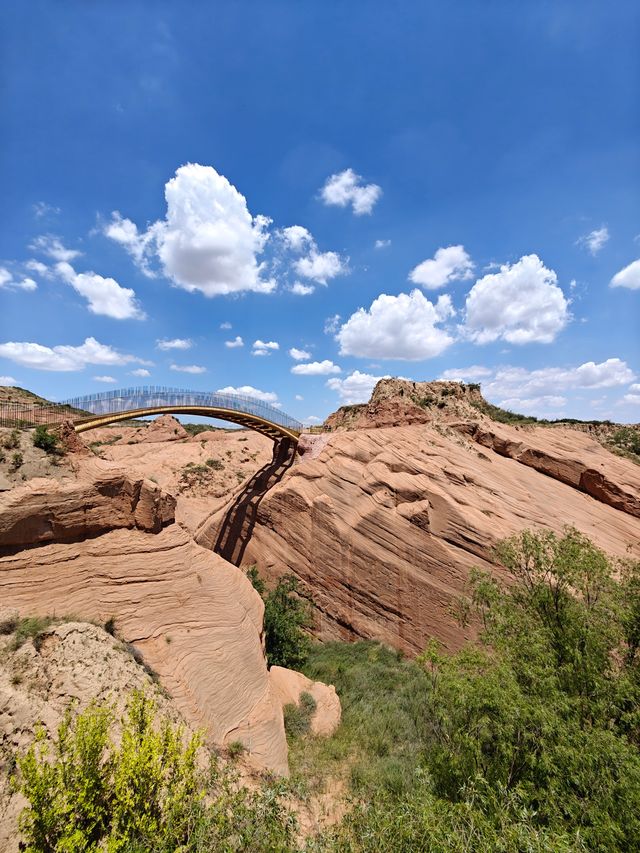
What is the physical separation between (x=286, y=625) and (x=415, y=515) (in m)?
8.53

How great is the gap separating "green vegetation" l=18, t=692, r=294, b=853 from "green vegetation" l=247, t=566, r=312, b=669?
36.2 feet

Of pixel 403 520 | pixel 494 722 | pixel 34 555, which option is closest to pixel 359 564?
pixel 403 520

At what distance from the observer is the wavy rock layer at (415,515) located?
18.7 m

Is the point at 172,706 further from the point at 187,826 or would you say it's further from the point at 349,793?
the point at 349,793

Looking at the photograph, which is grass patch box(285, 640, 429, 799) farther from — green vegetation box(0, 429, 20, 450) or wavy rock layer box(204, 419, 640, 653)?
green vegetation box(0, 429, 20, 450)

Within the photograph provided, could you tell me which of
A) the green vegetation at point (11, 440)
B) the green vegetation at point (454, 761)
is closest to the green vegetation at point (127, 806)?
the green vegetation at point (454, 761)

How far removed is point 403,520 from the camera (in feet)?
65.9

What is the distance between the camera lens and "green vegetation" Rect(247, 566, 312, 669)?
57.6 ft

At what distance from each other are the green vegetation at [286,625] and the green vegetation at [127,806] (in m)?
11.0

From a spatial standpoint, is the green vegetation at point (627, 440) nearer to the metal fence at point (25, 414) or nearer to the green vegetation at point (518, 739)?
the green vegetation at point (518, 739)

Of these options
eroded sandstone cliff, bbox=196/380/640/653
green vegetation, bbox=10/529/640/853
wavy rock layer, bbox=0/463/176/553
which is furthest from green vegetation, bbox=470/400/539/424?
A: wavy rock layer, bbox=0/463/176/553

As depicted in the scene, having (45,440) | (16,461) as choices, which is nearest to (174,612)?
(16,461)

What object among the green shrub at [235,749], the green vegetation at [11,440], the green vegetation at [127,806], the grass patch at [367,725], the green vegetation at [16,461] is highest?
the green vegetation at [11,440]

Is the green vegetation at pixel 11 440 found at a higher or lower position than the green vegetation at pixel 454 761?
higher
